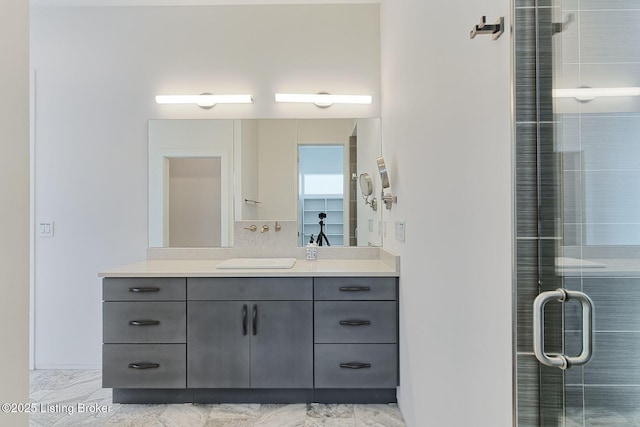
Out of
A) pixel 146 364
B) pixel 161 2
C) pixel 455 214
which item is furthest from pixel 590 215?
pixel 161 2

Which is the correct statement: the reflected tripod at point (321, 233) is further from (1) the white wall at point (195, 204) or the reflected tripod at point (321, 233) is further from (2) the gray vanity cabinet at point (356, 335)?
(1) the white wall at point (195, 204)

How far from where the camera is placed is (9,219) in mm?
983

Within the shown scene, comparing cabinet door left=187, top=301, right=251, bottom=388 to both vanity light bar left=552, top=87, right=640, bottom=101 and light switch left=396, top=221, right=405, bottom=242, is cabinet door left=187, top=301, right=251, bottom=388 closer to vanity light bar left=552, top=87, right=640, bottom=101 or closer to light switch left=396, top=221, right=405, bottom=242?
light switch left=396, top=221, right=405, bottom=242

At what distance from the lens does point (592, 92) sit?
76 cm

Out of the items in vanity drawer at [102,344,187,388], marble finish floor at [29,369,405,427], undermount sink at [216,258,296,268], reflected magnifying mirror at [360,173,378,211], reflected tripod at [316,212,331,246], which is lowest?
marble finish floor at [29,369,405,427]

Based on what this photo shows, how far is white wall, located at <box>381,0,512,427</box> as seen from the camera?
0.91m

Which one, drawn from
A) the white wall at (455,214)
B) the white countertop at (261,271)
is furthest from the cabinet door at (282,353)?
the white wall at (455,214)

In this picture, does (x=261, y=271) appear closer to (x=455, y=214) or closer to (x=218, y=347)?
(x=218, y=347)

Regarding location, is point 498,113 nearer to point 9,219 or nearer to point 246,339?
point 9,219

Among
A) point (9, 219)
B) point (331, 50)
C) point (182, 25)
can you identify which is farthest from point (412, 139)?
point (182, 25)

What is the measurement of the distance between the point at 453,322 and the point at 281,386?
1390mm

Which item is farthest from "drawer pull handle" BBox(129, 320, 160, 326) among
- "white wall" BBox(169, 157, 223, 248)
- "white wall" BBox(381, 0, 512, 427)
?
"white wall" BBox(381, 0, 512, 427)

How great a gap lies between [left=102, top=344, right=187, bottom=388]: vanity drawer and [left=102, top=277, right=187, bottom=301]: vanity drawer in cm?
29

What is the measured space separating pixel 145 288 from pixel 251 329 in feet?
2.31
